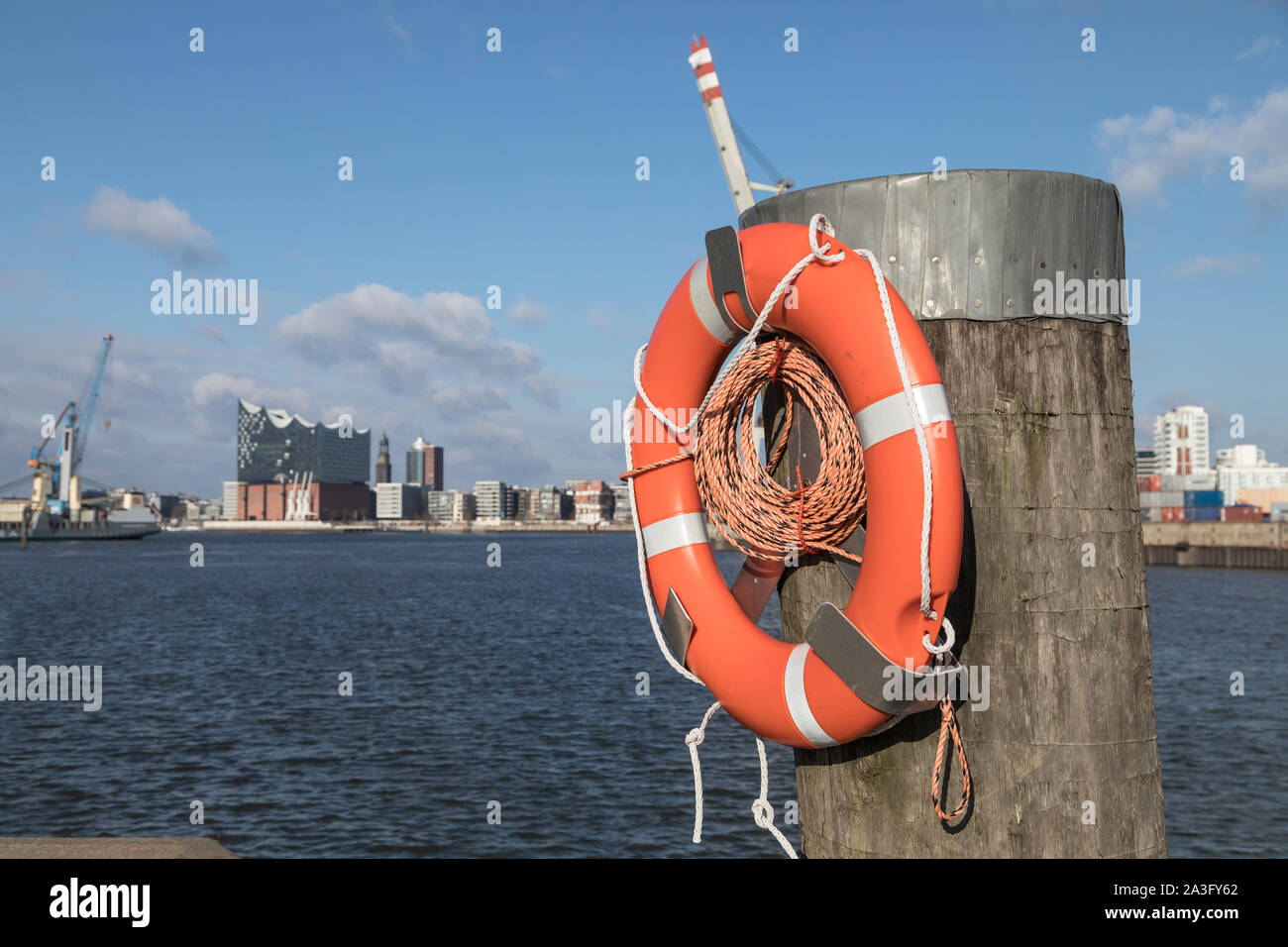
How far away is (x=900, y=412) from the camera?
2.70 meters

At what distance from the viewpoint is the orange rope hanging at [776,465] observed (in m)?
2.98

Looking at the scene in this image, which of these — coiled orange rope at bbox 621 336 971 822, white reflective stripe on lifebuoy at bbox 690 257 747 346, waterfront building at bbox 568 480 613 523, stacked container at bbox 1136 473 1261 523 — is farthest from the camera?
waterfront building at bbox 568 480 613 523

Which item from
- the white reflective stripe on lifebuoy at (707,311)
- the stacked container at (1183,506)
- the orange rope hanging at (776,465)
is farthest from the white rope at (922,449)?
the stacked container at (1183,506)

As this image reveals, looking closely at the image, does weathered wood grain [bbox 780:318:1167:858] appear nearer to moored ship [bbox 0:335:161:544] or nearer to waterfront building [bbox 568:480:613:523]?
moored ship [bbox 0:335:161:544]

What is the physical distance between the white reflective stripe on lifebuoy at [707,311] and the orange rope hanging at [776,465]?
102 millimetres

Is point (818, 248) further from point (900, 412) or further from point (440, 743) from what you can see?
point (440, 743)

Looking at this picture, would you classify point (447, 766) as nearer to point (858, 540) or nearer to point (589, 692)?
point (589, 692)

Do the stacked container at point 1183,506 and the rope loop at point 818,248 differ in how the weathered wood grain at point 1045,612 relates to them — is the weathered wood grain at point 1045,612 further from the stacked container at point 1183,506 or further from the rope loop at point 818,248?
the stacked container at point 1183,506

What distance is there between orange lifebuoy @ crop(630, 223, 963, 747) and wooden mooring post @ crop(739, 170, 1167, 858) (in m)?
0.18

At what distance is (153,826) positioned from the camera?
373 inches

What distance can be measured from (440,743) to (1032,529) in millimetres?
11255

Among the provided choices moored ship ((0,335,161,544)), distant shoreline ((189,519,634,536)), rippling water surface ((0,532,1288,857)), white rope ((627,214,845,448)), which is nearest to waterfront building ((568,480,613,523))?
distant shoreline ((189,519,634,536))

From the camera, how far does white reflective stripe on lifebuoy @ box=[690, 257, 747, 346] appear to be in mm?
3223
